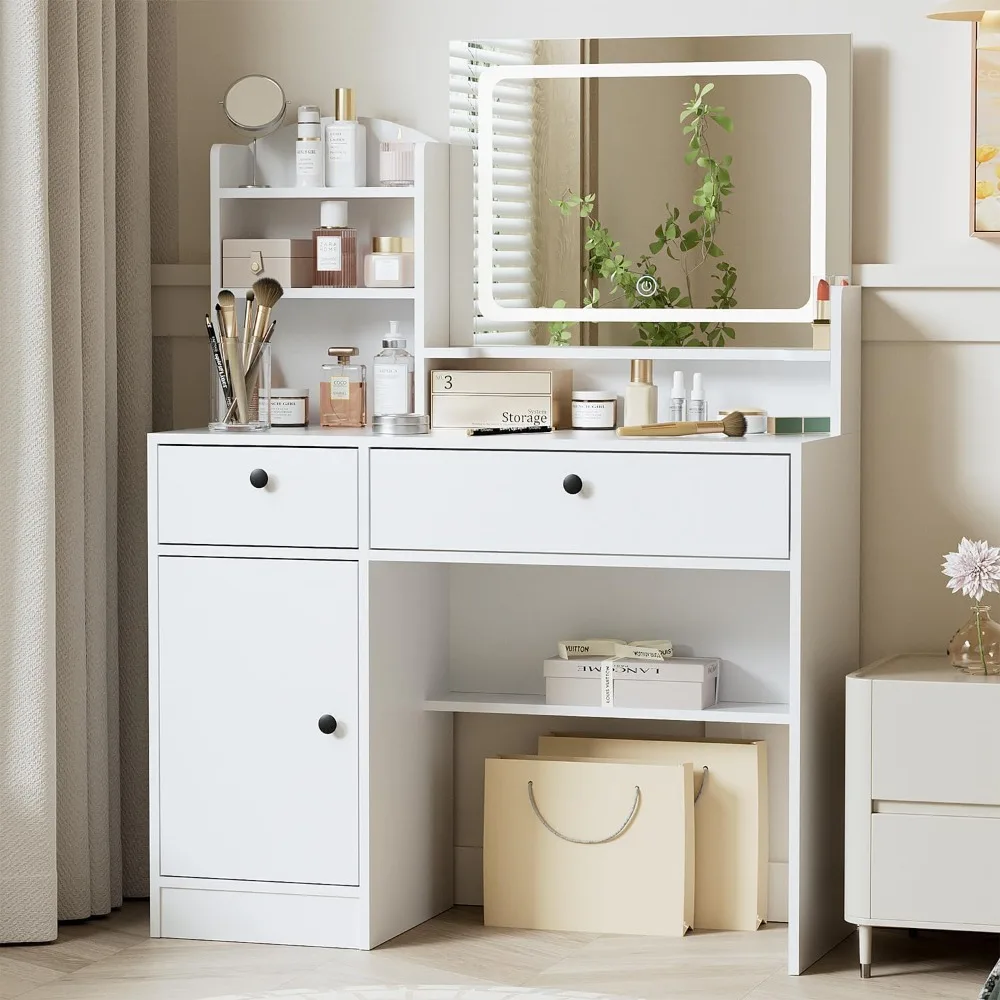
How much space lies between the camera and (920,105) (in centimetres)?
272

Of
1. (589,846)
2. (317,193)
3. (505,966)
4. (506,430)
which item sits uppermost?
(317,193)

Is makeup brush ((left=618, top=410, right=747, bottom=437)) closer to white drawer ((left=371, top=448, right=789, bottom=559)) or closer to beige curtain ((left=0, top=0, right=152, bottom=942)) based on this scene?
white drawer ((left=371, top=448, right=789, bottom=559))

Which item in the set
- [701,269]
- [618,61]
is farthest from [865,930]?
[618,61]

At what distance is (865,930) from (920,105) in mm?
1324

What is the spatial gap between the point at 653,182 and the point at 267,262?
684mm

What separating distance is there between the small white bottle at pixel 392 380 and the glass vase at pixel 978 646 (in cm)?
98

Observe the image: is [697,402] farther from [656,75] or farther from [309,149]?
[309,149]

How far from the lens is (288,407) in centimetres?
283

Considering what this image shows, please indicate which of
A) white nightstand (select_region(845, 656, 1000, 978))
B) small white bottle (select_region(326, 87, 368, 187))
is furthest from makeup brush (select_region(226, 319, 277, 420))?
white nightstand (select_region(845, 656, 1000, 978))

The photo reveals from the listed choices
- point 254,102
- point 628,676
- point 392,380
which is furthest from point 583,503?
point 254,102

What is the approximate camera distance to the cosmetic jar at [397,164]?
9.29 feet

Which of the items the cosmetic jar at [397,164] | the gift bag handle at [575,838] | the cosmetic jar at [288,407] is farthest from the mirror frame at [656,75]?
the gift bag handle at [575,838]

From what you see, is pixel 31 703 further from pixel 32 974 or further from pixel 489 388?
pixel 489 388

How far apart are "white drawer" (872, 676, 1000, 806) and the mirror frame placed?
67 cm
